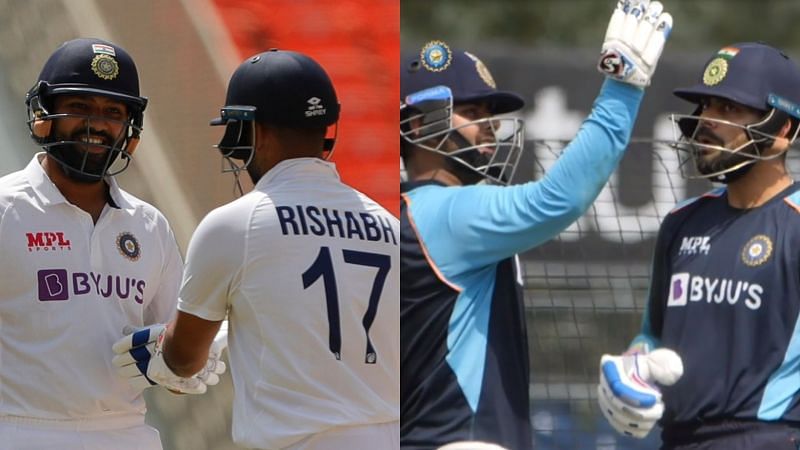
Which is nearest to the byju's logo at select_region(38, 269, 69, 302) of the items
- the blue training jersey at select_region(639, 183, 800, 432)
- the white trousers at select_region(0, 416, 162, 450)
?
the white trousers at select_region(0, 416, 162, 450)

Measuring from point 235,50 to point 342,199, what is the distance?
24.3 inches

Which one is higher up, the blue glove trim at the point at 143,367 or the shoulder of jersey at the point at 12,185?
the shoulder of jersey at the point at 12,185

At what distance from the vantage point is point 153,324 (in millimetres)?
4395

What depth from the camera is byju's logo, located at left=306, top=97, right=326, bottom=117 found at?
4.01m

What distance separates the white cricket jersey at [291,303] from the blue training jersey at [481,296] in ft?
3.50

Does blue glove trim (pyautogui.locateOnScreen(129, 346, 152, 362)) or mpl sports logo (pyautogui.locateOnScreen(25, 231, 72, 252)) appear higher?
mpl sports logo (pyautogui.locateOnScreen(25, 231, 72, 252))

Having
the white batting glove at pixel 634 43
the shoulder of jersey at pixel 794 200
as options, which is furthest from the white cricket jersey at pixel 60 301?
the shoulder of jersey at pixel 794 200

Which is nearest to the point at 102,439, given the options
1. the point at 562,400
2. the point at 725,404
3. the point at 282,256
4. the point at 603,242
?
the point at 282,256

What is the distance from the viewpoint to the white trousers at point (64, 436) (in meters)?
4.14

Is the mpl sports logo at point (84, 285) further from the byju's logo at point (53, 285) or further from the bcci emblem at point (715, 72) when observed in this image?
the bcci emblem at point (715, 72)

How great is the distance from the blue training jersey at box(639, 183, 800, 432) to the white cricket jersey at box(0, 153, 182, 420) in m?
1.98

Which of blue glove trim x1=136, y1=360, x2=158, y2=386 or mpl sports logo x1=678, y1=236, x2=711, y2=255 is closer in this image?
blue glove trim x1=136, y1=360, x2=158, y2=386

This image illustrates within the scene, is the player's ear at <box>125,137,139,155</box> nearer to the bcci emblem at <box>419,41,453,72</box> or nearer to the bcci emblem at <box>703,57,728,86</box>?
the bcci emblem at <box>419,41,453,72</box>

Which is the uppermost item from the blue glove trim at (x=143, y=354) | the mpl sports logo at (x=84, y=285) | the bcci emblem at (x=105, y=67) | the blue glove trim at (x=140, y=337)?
the bcci emblem at (x=105, y=67)
